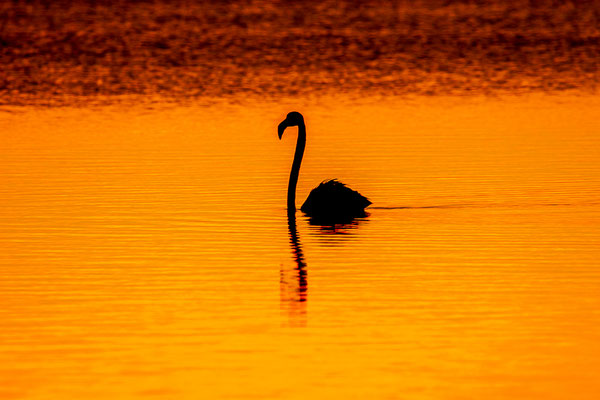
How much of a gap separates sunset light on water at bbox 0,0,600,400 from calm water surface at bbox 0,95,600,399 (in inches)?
1.5

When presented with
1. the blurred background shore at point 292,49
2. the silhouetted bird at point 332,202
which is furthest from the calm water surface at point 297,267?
the blurred background shore at point 292,49

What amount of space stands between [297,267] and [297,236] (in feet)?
7.58

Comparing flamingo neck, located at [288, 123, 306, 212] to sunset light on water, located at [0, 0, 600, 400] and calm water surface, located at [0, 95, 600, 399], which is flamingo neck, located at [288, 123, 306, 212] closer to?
sunset light on water, located at [0, 0, 600, 400]

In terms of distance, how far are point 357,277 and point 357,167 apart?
8780 millimetres

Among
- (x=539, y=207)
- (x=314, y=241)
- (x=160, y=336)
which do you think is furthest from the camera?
(x=539, y=207)

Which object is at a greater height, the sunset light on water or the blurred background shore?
the blurred background shore

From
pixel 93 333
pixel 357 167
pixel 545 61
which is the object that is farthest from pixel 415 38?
pixel 93 333

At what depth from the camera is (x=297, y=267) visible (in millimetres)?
16391

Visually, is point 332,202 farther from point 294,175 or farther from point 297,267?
point 297,267

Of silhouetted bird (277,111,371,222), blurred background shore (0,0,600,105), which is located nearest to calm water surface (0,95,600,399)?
silhouetted bird (277,111,371,222)

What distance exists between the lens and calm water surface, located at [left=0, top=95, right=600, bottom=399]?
11.9 meters

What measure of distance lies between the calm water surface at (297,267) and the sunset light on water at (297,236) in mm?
38

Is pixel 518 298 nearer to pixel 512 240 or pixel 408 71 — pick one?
pixel 512 240

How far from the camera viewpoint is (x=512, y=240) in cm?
1767
